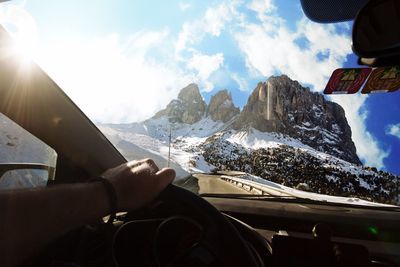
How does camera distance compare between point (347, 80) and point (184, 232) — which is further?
point (347, 80)

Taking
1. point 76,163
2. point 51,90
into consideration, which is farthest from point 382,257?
point 51,90

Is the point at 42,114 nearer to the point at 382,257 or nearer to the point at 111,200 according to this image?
the point at 111,200

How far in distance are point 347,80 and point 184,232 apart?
2.38 m

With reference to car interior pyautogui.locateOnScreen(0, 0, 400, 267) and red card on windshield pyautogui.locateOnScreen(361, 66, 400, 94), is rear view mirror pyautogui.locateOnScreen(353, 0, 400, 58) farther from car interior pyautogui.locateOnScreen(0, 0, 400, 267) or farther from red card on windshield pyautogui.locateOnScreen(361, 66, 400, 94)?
red card on windshield pyautogui.locateOnScreen(361, 66, 400, 94)

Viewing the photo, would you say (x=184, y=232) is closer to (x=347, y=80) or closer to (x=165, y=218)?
(x=165, y=218)

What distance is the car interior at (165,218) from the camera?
1.42m

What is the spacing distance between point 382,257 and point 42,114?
238 cm

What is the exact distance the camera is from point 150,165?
4.65ft

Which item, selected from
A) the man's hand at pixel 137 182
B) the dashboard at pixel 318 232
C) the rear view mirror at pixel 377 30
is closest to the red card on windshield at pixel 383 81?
the dashboard at pixel 318 232

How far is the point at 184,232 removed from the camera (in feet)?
5.63

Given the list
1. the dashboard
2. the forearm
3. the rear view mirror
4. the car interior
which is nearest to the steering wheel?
the car interior

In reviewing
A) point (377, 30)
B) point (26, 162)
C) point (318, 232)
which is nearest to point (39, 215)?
point (318, 232)

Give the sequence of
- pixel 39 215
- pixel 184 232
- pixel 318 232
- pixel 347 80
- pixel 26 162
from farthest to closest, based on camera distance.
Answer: pixel 347 80, pixel 26 162, pixel 184 232, pixel 318 232, pixel 39 215

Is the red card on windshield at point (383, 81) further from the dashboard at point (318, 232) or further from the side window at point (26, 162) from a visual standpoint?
the side window at point (26, 162)
